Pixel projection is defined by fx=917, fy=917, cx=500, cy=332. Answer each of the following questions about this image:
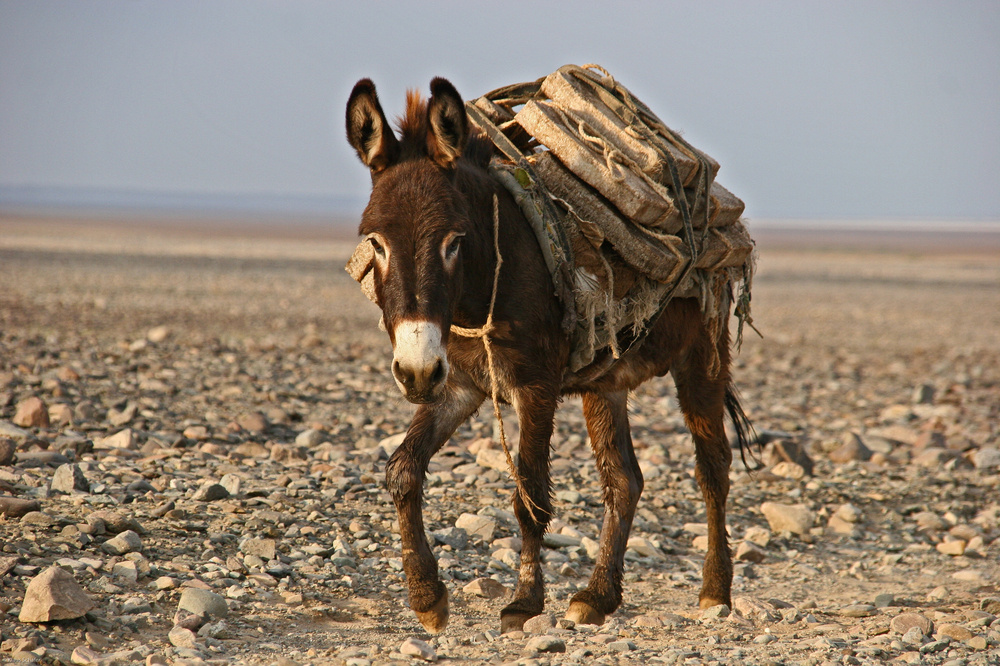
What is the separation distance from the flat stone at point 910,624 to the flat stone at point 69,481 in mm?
4994

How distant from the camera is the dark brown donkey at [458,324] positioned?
13.1ft

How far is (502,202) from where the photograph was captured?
187 inches

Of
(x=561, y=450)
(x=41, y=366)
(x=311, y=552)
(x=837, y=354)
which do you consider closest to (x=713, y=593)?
(x=311, y=552)

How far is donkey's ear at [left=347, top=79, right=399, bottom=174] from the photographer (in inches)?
166

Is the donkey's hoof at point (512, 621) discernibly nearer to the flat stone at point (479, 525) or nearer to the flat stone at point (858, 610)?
the flat stone at point (479, 525)

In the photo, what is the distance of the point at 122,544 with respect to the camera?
522 centimetres

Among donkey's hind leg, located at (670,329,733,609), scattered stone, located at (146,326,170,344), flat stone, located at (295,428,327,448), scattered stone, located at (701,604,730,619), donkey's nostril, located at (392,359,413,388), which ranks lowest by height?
scattered stone, located at (701,604,730,619)

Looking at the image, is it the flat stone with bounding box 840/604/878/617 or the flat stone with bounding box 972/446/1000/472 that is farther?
the flat stone with bounding box 972/446/1000/472

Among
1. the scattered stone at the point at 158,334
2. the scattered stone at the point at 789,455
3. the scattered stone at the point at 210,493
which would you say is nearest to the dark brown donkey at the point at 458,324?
the scattered stone at the point at 210,493

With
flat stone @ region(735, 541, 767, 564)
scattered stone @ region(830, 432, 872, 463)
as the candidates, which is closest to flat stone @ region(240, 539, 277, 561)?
flat stone @ region(735, 541, 767, 564)

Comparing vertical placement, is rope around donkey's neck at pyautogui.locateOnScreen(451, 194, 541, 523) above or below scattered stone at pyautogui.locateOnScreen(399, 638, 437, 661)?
above

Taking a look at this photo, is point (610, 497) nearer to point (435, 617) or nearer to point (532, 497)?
point (532, 497)

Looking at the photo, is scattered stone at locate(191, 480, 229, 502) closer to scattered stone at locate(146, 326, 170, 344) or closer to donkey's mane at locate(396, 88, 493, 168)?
donkey's mane at locate(396, 88, 493, 168)

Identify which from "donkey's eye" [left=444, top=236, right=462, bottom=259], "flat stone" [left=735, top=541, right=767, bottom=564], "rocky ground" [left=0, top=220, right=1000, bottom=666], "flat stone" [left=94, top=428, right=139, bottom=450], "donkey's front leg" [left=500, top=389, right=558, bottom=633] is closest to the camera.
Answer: "donkey's eye" [left=444, top=236, right=462, bottom=259]
